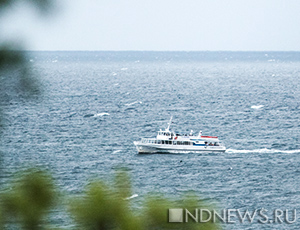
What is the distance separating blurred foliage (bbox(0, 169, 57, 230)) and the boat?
65.6 m

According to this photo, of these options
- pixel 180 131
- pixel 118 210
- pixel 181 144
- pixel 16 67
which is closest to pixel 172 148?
pixel 181 144

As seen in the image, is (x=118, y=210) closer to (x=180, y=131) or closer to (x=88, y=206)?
(x=88, y=206)

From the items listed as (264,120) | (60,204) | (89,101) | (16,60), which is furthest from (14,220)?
(89,101)

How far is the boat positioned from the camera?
68.9 m

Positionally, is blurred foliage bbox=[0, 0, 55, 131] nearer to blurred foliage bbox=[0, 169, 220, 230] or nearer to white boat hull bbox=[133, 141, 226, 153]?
blurred foliage bbox=[0, 169, 220, 230]

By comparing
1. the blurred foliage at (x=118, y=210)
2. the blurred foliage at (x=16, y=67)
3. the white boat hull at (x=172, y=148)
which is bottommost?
the white boat hull at (x=172, y=148)

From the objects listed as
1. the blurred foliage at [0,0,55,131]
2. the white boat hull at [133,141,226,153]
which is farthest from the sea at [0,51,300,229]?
the white boat hull at [133,141,226,153]

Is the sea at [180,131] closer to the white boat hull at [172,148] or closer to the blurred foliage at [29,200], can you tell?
the blurred foliage at [29,200]

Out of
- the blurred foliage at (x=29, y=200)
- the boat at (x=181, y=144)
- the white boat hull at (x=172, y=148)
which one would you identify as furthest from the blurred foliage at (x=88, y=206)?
the white boat hull at (x=172, y=148)

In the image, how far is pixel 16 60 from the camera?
262cm

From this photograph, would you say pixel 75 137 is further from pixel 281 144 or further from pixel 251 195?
pixel 251 195

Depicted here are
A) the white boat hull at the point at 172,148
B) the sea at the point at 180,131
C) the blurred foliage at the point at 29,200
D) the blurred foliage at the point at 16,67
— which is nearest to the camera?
the blurred foliage at the point at 16,67

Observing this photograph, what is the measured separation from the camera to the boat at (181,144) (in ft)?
226

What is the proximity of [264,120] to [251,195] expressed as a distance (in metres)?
47.9
